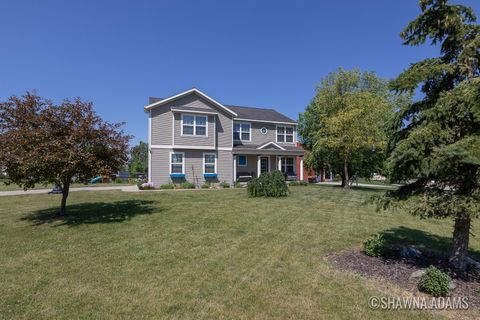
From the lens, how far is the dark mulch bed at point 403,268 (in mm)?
3854

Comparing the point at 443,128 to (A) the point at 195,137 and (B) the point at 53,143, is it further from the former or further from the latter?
(A) the point at 195,137

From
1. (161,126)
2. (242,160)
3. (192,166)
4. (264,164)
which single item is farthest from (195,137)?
(264,164)

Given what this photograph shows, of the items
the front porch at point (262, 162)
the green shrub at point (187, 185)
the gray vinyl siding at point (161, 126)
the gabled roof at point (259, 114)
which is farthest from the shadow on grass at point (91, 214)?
the gabled roof at point (259, 114)

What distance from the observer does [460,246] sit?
14.4 ft

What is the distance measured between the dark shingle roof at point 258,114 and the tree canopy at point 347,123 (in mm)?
3702

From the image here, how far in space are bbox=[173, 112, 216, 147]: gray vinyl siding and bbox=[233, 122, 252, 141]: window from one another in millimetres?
3402

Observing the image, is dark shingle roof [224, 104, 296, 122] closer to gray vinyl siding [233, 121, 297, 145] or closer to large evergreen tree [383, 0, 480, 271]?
gray vinyl siding [233, 121, 297, 145]

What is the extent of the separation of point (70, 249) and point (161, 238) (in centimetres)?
190

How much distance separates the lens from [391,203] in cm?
441

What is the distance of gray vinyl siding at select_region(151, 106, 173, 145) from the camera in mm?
19109

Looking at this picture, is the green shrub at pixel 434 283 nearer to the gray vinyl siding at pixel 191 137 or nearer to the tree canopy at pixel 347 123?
the tree canopy at pixel 347 123

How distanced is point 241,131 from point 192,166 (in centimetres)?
608

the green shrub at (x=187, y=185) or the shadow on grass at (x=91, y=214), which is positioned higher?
the green shrub at (x=187, y=185)

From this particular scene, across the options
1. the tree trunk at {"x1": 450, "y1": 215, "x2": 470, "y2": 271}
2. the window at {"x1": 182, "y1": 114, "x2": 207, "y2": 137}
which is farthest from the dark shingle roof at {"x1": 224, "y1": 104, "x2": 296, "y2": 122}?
the tree trunk at {"x1": 450, "y1": 215, "x2": 470, "y2": 271}
